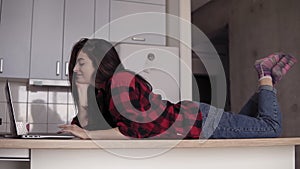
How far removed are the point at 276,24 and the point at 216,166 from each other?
10.2 ft

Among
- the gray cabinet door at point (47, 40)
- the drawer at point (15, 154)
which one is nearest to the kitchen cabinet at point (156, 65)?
the gray cabinet door at point (47, 40)

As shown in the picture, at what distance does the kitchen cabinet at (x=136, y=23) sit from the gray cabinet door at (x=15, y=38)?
0.72m

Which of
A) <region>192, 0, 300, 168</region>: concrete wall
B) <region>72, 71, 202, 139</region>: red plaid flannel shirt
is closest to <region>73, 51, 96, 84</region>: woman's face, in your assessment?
<region>72, 71, 202, 139</region>: red plaid flannel shirt

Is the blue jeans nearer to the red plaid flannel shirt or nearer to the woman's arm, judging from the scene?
the red plaid flannel shirt

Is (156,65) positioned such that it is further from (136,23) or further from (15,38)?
(15,38)

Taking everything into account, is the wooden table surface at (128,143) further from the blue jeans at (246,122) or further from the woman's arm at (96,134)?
the blue jeans at (246,122)

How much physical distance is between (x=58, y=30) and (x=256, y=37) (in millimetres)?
2422

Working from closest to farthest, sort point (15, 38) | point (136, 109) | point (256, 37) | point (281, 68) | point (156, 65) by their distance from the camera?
point (136, 109) → point (281, 68) → point (15, 38) → point (156, 65) → point (256, 37)

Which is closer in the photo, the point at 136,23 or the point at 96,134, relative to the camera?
the point at 96,134

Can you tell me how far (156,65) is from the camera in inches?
140

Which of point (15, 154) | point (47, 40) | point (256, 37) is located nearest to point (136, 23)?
point (47, 40)

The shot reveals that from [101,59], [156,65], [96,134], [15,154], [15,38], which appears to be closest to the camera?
[15,154]

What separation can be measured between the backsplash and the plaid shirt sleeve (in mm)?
2114

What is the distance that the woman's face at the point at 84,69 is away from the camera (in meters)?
1.71
